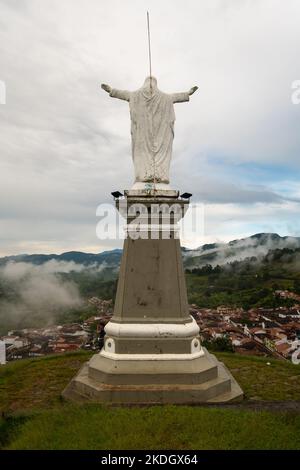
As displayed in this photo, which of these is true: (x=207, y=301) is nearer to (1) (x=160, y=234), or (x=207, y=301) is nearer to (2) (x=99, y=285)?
(2) (x=99, y=285)

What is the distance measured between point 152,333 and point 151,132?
145 inches

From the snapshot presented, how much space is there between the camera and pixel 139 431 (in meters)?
4.51

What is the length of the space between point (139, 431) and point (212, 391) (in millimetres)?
2256

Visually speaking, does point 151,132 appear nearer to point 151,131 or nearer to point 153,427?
point 151,131

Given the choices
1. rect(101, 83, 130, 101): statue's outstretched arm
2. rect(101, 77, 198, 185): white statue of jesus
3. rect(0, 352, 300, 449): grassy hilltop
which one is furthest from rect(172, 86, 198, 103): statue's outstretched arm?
rect(0, 352, 300, 449): grassy hilltop

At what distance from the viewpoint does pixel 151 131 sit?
762cm

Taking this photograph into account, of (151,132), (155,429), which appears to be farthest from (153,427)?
(151,132)

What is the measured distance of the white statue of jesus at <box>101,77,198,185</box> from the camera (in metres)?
7.62

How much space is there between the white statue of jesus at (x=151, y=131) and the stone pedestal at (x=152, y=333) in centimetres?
48

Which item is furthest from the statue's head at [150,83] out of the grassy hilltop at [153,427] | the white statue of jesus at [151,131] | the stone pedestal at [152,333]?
the grassy hilltop at [153,427]

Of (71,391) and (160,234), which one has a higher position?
(160,234)

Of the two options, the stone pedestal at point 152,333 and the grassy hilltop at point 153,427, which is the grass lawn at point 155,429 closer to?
the grassy hilltop at point 153,427

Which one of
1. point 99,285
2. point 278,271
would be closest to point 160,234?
point 99,285
